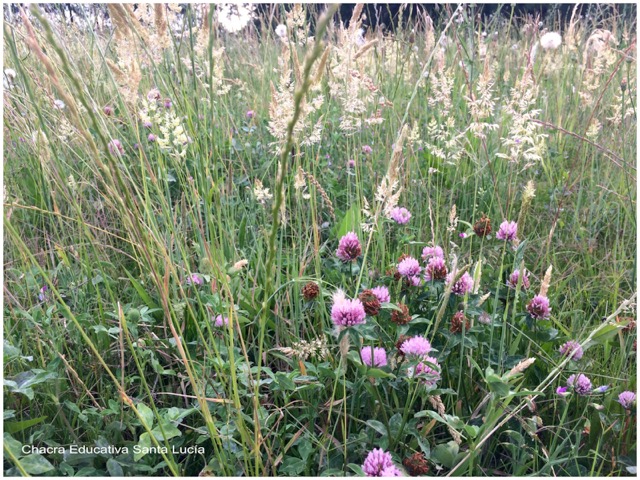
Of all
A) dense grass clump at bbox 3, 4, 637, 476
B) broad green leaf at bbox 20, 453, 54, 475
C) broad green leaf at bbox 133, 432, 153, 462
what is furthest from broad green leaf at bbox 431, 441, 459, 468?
broad green leaf at bbox 20, 453, 54, 475

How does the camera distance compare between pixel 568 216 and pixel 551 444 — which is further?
pixel 568 216

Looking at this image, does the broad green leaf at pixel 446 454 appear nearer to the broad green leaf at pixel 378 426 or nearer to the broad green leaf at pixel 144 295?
the broad green leaf at pixel 378 426

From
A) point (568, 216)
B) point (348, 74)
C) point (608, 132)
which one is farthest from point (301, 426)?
point (608, 132)

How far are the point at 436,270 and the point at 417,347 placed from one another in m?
0.22

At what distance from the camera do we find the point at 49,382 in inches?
41.3

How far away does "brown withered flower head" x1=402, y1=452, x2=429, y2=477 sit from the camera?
86 centimetres

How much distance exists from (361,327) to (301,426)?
0.29 m

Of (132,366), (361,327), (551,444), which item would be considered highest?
(361,327)

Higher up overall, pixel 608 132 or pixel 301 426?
pixel 608 132

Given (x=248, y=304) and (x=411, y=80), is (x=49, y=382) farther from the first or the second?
(x=411, y=80)

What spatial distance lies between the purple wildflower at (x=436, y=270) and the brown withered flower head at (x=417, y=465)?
15.3 inches

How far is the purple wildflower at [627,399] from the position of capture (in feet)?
3.23

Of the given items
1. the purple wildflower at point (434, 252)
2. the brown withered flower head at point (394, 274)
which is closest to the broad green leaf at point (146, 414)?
the brown withered flower head at point (394, 274)

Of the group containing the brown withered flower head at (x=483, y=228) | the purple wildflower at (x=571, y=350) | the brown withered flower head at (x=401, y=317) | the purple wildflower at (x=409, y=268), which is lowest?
the purple wildflower at (x=571, y=350)
